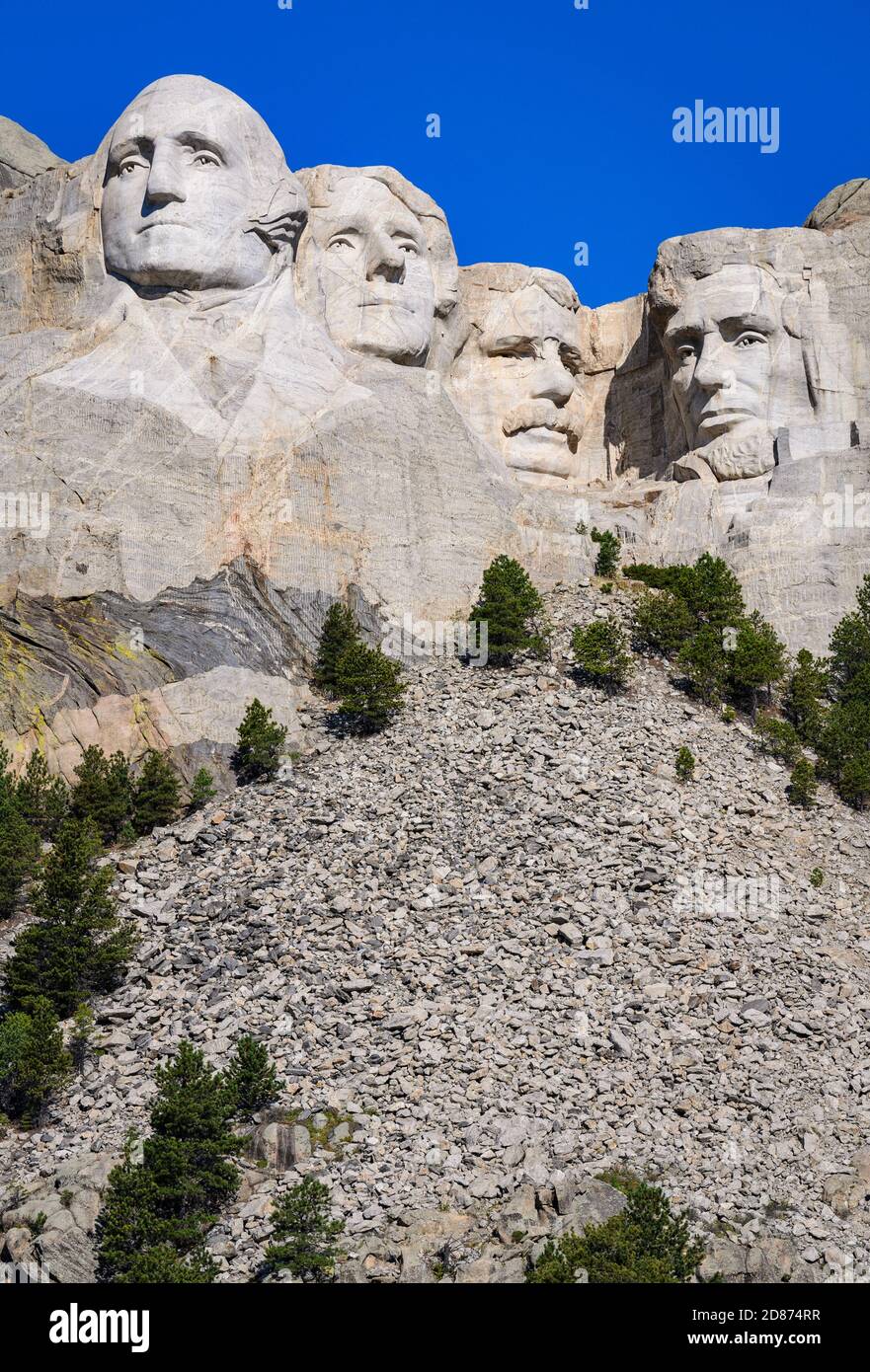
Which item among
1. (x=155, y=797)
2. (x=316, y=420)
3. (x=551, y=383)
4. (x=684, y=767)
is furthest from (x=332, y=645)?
Answer: (x=551, y=383)

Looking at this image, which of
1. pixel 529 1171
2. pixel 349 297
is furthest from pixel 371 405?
pixel 529 1171

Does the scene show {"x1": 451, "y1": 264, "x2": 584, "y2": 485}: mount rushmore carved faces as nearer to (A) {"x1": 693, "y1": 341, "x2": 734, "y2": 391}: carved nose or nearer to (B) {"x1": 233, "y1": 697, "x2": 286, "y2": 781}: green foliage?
(A) {"x1": 693, "y1": 341, "x2": 734, "y2": 391}: carved nose

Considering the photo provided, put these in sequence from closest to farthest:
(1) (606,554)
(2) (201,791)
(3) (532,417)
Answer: (2) (201,791), (1) (606,554), (3) (532,417)

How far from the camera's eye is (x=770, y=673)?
35.3m

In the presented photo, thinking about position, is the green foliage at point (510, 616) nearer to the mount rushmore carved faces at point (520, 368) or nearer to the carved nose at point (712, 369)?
the mount rushmore carved faces at point (520, 368)

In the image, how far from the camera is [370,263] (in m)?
40.6

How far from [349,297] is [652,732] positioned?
1070 cm

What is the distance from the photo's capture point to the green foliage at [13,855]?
101 ft

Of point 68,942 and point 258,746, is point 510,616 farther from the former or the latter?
point 68,942

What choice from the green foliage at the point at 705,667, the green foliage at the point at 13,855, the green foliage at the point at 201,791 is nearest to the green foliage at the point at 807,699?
the green foliage at the point at 705,667

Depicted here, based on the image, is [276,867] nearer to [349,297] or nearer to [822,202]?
[349,297]

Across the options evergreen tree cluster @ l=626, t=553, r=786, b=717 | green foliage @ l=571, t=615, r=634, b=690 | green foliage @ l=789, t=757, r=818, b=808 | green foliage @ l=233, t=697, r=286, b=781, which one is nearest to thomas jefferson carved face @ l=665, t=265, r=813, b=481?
evergreen tree cluster @ l=626, t=553, r=786, b=717

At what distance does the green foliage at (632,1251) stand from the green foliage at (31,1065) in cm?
672

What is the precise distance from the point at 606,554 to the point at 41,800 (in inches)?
432
